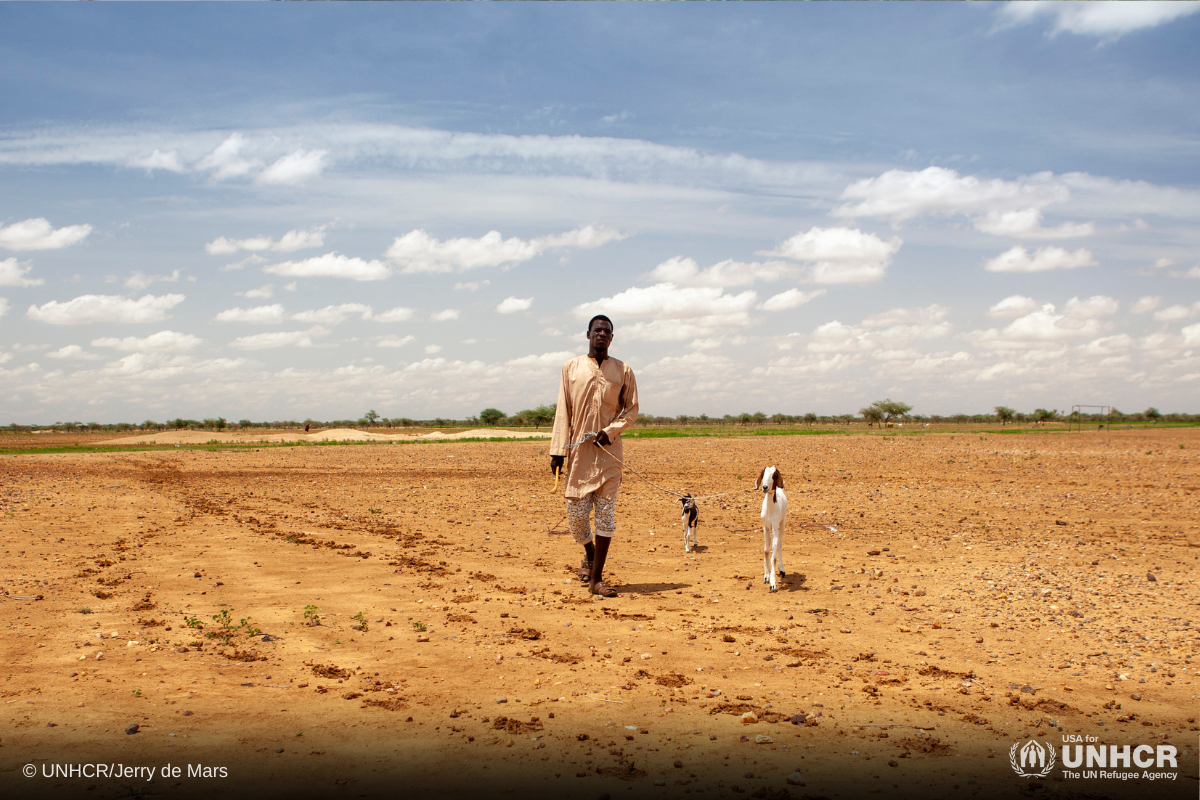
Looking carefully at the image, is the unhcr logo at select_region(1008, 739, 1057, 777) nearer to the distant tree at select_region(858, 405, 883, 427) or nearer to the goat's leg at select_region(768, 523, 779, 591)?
the goat's leg at select_region(768, 523, 779, 591)

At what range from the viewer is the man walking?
7578 mm

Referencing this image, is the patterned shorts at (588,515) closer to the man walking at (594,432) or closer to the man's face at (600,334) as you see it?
the man walking at (594,432)

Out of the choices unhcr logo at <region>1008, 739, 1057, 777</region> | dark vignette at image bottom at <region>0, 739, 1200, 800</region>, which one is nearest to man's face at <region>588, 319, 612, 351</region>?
dark vignette at image bottom at <region>0, 739, 1200, 800</region>

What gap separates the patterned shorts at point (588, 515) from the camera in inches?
301

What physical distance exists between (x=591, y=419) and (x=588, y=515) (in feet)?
3.45

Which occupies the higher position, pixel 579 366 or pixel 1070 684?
pixel 579 366

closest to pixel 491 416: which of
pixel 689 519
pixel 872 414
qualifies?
pixel 872 414

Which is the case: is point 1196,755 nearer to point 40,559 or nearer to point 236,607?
point 236,607

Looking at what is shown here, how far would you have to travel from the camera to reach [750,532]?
11.7 meters

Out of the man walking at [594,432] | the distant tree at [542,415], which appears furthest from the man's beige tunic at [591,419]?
the distant tree at [542,415]

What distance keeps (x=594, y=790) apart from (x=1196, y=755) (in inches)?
127

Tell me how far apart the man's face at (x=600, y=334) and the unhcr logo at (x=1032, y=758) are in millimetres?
4903

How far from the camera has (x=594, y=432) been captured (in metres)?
7.63

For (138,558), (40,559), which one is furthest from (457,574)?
(40,559)
